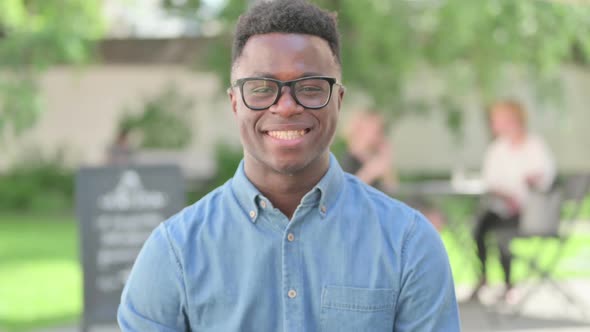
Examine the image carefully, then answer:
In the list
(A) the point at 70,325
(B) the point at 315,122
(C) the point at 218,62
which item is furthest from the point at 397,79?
(B) the point at 315,122

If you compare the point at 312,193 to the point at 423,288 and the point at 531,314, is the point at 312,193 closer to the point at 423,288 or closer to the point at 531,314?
the point at 423,288

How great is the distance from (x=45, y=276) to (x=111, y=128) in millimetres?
10054

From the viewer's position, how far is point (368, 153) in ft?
24.1

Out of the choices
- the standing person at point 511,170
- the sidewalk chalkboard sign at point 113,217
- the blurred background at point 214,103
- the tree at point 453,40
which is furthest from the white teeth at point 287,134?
the tree at point 453,40

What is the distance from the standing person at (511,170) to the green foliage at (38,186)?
40.2 ft

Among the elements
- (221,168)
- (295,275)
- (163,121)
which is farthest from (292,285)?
(163,121)

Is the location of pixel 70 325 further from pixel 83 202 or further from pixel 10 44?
pixel 10 44

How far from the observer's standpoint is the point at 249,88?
1885mm

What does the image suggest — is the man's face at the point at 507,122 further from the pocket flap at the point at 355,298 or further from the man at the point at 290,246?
the pocket flap at the point at 355,298

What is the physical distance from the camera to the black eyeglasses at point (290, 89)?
6.08 feet

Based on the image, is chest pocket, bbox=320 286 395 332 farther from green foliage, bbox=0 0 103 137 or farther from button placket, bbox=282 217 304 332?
green foliage, bbox=0 0 103 137

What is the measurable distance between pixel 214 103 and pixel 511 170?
26.6ft

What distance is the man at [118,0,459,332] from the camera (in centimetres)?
185

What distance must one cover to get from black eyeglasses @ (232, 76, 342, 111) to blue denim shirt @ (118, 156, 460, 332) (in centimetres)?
17
